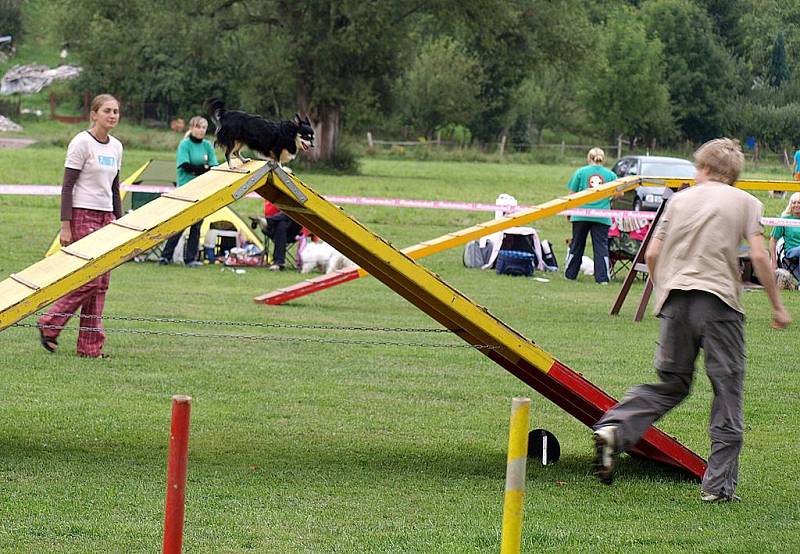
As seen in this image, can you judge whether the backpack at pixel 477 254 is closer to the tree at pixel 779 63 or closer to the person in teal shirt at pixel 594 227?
the person in teal shirt at pixel 594 227

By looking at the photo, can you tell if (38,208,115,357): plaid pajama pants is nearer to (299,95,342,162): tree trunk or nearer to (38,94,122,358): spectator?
(38,94,122,358): spectator

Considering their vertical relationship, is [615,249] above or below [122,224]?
below

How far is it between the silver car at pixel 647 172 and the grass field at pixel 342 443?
54.4ft

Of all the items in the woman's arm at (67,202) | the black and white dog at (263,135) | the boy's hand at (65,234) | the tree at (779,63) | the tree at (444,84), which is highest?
the tree at (779,63)

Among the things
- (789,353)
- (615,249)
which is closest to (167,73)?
(615,249)

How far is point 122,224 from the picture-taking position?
651 cm

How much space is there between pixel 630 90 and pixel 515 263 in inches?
2572

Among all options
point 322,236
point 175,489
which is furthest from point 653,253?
point 175,489

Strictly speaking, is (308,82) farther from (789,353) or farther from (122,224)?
(122,224)

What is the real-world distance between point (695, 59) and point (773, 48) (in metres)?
12.2

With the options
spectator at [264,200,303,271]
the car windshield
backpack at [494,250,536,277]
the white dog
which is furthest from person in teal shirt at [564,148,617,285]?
the car windshield

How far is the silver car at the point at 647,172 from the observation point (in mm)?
30156

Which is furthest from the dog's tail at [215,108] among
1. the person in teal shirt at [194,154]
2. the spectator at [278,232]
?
the spectator at [278,232]

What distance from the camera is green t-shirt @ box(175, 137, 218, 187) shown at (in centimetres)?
1468
